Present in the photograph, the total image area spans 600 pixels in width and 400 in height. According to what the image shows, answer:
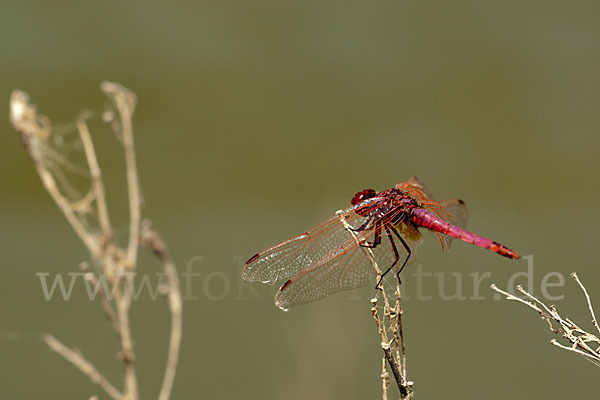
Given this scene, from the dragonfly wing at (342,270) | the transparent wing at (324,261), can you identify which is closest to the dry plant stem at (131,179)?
the transparent wing at (324,261)

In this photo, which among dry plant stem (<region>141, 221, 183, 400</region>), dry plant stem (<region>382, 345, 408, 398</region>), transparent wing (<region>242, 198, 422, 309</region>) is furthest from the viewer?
transparent wing (<region>242, 198, 422, 309</region>)

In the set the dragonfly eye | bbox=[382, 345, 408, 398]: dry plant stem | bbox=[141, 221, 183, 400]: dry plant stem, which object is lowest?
bbox=[382, 345, 408, 398]: dry plant stem

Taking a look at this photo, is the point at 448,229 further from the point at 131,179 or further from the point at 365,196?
the point at 131,179

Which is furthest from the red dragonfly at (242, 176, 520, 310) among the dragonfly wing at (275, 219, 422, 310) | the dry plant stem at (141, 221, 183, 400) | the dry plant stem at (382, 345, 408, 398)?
the dry plant stem at (382, 345, 408, 398)

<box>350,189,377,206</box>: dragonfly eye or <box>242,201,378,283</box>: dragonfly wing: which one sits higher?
<box>350,189,377,206</box>: dragonfly eye

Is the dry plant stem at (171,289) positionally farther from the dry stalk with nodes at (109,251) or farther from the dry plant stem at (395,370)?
the dry plant stem at (395,370)

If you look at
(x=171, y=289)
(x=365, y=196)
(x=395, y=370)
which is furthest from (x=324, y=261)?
(x=395, y=370)

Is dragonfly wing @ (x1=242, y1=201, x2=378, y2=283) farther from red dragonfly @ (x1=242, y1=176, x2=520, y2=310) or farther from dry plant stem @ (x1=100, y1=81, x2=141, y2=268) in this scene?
dry plant stem @ (x1=100, y1=81, x2=141, y2=268)
